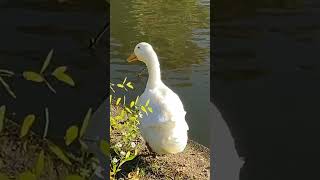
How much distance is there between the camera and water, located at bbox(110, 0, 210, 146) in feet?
15.9

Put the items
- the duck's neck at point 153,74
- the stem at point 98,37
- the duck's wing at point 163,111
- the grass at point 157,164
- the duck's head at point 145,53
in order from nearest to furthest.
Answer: the stem at point 98,37, the duck's wing at point 163,111, the grass at point 157,164, the duck's neck at point 153,74, the duck's head at point 145,53

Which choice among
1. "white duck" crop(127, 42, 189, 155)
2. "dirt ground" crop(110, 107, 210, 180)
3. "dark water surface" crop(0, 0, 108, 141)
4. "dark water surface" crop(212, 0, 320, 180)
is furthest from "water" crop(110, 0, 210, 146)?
"dark water surface" crop(0, 0, 108, 141)

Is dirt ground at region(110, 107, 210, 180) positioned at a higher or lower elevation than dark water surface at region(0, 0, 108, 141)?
lower

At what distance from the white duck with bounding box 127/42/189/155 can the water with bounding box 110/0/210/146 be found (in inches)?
20.6

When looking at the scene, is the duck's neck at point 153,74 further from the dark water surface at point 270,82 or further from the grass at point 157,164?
the dark water surface at point 270,82

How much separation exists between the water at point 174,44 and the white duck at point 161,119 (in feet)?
1.72

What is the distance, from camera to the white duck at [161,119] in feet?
12.7

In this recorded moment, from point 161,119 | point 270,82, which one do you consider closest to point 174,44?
point 161,119

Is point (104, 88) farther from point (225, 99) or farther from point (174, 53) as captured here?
point (174, 53)

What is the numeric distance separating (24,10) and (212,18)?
21.0 inches

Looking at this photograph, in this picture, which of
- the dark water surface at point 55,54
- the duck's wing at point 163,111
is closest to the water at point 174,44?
the duck's wing at point 163,111

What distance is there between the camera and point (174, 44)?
244 inches

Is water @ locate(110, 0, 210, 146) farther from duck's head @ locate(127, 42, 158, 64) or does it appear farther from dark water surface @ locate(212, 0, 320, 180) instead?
dark water surface @ locate(212, 0, 320, 180)

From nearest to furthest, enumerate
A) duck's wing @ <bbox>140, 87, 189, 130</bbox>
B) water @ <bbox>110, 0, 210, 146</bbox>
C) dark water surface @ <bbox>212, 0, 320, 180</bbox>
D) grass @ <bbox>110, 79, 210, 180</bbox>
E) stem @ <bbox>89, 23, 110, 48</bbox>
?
stem @ <bbox>89, 23, 110, 48</bbox>, dark water surface @ <bbox>212, 0, 320, 180</bbox>, duck's wing @ <bbox>140, 87, 189, 130</bbox>, grass @ <bbox>110, 79, 210, 180</bbox>, water @ <bbox>110, 0, 210, 146</bbox>
